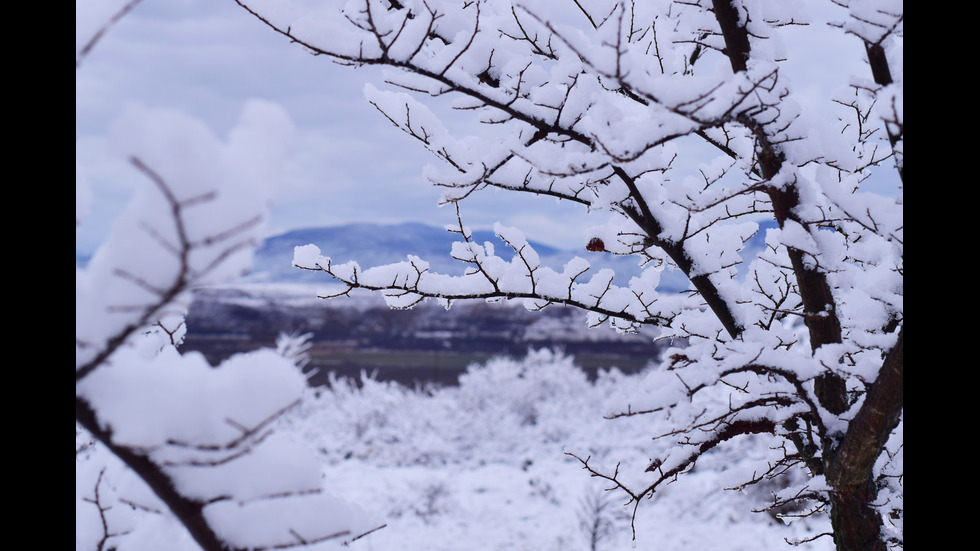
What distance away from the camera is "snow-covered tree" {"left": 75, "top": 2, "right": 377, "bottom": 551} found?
0.61 metres

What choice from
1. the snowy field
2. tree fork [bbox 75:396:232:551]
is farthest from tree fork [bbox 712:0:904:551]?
the snowy field

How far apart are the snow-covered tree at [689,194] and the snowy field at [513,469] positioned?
2231 millimetres

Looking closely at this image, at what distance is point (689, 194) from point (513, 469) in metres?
5.57

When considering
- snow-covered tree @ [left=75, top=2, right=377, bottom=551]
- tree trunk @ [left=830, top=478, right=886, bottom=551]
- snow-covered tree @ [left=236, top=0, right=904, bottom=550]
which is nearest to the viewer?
snow-covered tree @ [left=75, top=2, right=377, bottom=551]

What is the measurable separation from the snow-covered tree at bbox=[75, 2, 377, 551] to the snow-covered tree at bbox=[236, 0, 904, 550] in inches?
25.2

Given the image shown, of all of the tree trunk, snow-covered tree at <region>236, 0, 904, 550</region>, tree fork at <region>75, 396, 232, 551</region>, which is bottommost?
Answer: the tree trunk

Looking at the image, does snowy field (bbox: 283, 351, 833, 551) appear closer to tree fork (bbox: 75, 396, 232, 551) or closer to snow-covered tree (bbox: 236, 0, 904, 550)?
snow-covered tree (bbox: 236, 0, 904, 550)

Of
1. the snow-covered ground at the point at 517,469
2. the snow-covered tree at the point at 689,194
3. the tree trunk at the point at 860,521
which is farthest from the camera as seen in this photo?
the snow-covered ground at the point at 517,469

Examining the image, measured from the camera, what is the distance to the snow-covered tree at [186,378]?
2.00 feet

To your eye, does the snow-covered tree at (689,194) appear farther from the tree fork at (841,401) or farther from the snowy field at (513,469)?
the snowy field at (513,469)

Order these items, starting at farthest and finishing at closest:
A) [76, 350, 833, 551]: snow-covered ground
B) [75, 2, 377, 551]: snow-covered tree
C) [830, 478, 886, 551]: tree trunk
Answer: [76, 350, 833, 551]: snow-covered ground, [830, 478, 886, 551]: tree trunk, [75, 2, 377, 551]: snow-covered tree

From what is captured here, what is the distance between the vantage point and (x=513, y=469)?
21.8ft

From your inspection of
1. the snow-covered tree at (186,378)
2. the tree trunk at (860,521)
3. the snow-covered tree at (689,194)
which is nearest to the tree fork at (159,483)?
the snow-covered tree at (186,378)

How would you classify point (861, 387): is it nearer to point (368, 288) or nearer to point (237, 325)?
point (368, 288)
